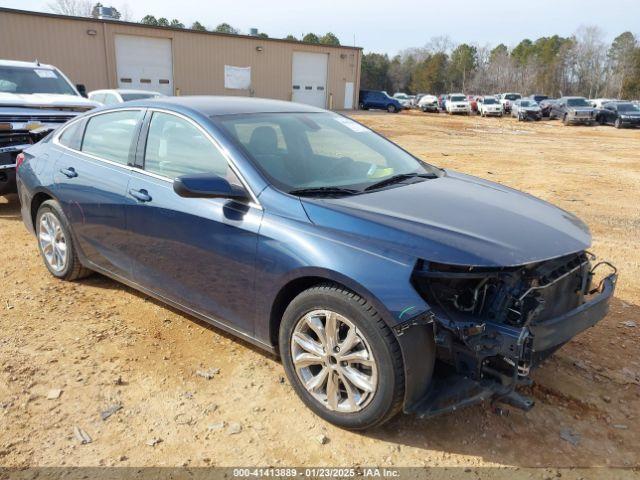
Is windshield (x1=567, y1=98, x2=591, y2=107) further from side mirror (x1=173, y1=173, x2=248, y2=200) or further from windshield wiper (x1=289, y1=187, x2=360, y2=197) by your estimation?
side mirror (x1=173, y1=173, x2=248, y2=200)

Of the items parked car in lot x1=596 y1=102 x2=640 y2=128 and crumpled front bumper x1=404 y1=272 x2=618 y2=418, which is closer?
crumpled front bumper x1=404 y1=272 x2=618 y2=418

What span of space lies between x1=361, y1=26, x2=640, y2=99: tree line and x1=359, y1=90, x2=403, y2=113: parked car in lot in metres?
33.9

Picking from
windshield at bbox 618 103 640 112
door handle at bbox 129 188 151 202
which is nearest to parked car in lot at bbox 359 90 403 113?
windshield at bbox 618 103 640 112

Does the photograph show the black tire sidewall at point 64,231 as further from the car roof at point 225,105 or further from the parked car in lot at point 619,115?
the parked car in lot at point 619,115

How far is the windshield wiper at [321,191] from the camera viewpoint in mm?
3113

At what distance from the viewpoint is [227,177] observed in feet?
10.7

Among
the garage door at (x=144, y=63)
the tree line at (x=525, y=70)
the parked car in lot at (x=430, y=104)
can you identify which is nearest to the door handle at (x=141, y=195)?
the garage door at (x=144, y=63)

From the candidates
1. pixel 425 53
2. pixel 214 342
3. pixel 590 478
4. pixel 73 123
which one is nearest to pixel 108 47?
pixel 73 123

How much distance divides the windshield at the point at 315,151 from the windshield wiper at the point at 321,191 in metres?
0.04

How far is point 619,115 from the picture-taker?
99.3 feet

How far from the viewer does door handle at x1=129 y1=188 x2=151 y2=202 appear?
12.0 ft

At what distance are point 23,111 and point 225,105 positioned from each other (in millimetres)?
4708

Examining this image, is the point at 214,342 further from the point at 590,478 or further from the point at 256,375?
the point at 590,478

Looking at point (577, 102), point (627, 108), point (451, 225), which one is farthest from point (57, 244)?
point (577, 102)
